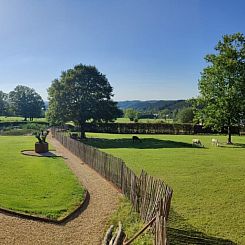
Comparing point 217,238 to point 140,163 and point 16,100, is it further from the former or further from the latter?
point 16,100

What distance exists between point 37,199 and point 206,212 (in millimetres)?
6613

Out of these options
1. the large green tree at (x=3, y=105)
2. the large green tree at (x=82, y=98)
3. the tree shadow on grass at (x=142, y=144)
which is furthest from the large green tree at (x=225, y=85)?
the large green tree at (x=3, y=105)

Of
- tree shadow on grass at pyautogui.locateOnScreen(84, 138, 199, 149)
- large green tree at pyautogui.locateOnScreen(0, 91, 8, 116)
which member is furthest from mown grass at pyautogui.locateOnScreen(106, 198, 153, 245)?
large green tree at pyautogui.locateOnScreen(0, 91, 8, 116)

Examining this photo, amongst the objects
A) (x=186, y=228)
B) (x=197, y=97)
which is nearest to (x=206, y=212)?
(x=186, y=228)

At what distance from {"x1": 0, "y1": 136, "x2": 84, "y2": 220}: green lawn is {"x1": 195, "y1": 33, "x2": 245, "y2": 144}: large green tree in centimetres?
2207

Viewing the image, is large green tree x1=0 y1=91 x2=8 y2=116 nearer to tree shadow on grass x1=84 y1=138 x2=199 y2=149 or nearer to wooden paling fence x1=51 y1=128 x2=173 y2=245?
tree shadow on grass x1=84 y1=138 x2=199 y2=149

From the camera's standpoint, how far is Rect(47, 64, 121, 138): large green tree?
44.7 meters

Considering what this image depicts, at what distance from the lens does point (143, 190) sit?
10766 mm

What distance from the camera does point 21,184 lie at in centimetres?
1538

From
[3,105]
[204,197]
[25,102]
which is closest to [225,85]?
[204,197]

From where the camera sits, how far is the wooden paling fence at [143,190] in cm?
813

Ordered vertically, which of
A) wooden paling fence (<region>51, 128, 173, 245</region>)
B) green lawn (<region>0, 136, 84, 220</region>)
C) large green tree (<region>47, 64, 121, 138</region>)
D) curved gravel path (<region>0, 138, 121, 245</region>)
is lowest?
curved gravel path (<region>0, 138, 121, 245</region>)

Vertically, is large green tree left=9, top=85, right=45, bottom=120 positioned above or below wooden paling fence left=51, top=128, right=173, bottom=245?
above

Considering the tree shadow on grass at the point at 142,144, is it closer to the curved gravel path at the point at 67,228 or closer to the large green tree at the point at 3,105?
the curved gravel path at the point at 67,228
